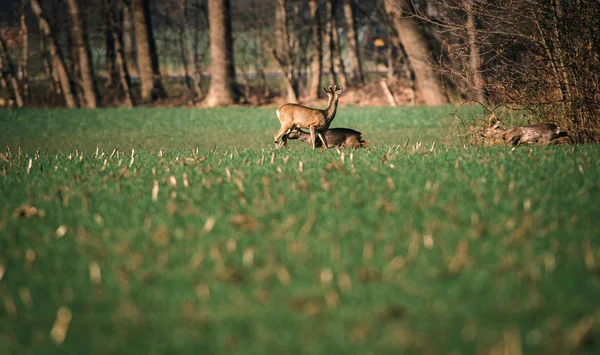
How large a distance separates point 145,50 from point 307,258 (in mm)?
30525

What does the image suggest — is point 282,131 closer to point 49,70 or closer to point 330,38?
point 330,38

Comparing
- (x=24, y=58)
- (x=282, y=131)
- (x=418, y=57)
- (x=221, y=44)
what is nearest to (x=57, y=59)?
(x=24, y=58)

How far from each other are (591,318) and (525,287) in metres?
0.50

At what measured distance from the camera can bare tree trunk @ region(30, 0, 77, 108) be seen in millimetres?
29953

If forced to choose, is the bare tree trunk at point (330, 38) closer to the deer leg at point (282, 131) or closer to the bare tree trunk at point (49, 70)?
the bare tree trunk at point (49, 70)

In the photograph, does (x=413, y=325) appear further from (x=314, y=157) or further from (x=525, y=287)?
(x=314, y=157)

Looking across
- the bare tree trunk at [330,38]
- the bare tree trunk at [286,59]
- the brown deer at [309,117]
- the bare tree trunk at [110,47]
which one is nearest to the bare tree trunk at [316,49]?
the bare tree trunk at [330,38]

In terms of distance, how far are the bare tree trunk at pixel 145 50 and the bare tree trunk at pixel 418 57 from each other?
40.4 ft

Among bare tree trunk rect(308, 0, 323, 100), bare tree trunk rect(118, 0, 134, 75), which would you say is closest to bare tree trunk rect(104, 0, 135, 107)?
bare tree trunk rect(118, 0, 134, 75)

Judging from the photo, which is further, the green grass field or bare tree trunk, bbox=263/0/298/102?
bare tree trunk, bbox=263/0/298/102

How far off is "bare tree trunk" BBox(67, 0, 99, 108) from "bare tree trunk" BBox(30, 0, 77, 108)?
27.5 inches

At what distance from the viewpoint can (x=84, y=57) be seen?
30734 millimetres

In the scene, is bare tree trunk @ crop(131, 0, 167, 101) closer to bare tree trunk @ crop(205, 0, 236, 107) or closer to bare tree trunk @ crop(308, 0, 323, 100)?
bare tree trunk @ crop(205, 0, 236, 107)

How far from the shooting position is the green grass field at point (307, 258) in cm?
346
